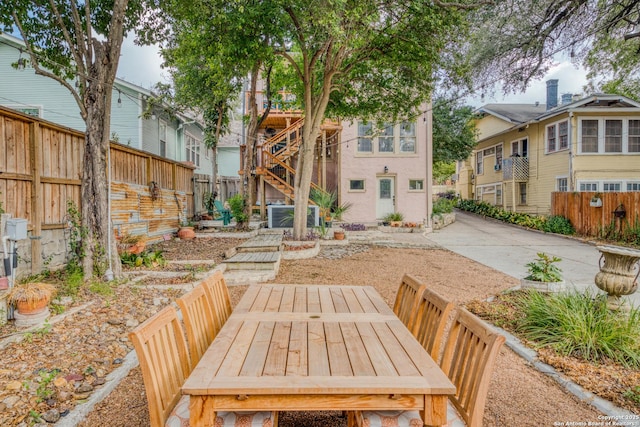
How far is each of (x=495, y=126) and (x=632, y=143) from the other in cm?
700

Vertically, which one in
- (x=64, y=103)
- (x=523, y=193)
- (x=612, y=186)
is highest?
(x=64, y=103)

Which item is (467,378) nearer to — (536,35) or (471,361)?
(471,361)

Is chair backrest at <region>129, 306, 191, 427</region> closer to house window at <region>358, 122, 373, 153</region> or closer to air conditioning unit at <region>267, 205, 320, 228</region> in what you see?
air conditioning unit at <region>267, 205, 320, 228</region>

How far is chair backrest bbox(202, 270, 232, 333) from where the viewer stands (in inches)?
102

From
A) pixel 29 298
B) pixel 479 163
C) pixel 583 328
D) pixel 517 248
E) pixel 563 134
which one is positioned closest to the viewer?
pixel 583 328

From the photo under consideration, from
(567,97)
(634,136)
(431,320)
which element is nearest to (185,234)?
(431,320)

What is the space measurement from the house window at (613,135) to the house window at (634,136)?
44cm

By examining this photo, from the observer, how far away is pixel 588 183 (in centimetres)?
1596

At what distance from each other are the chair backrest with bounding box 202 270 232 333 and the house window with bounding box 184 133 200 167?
17271 millimetres

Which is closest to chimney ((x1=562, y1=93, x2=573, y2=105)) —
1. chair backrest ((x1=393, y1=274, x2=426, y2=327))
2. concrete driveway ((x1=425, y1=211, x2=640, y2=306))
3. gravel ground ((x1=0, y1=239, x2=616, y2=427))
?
concrete driveway ((x1=425, y1=211, x2=640, y2=306))

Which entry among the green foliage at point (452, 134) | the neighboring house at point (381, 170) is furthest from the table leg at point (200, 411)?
the green foliage at point (452, 134)

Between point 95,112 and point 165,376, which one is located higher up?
point 95,112

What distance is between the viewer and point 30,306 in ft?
11.9

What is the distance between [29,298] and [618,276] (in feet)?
20.6
